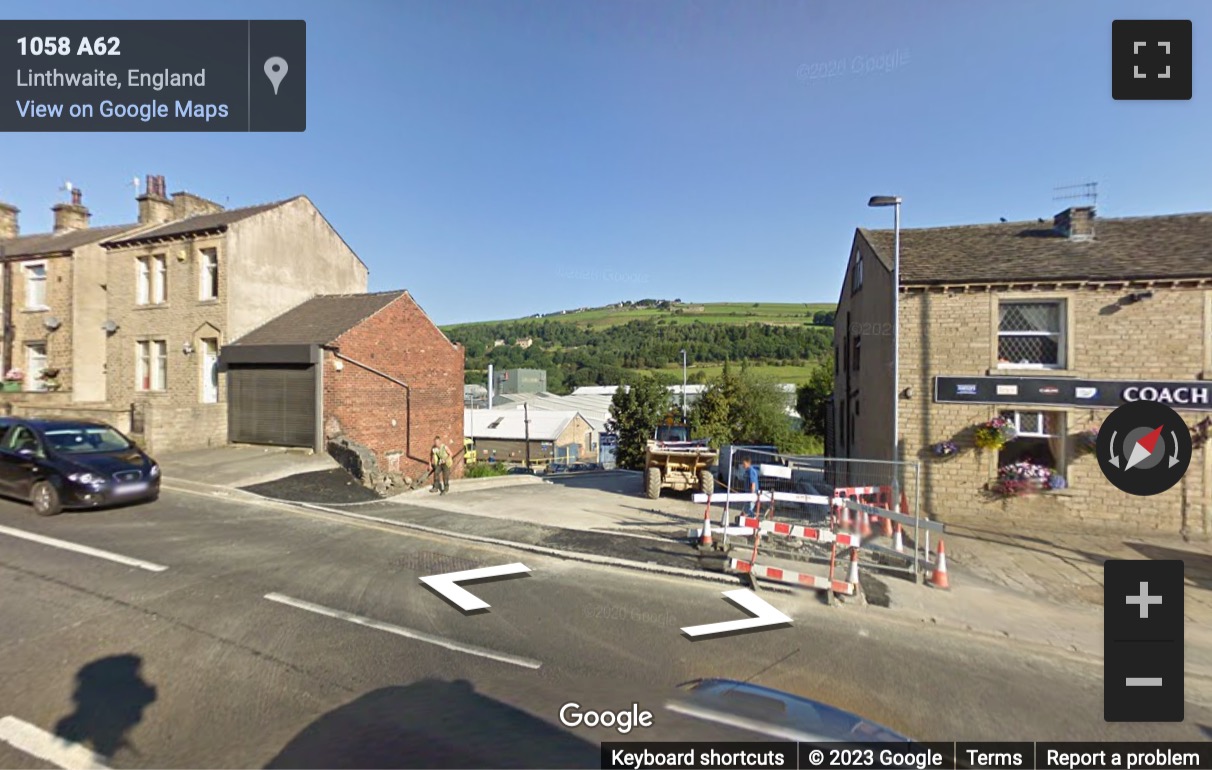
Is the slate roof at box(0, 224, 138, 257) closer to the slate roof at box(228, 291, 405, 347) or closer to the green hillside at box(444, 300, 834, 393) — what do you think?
the slate roof at box(228, 291, 405, 347)

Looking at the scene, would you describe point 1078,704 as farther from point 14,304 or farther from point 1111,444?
point 14,304

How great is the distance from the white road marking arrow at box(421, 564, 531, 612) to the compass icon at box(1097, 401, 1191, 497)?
10818 millimetres

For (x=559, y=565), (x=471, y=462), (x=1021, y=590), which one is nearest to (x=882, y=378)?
(x=1021, y=590)

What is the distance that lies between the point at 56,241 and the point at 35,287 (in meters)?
2.21

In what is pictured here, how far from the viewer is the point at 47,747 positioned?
136 inches

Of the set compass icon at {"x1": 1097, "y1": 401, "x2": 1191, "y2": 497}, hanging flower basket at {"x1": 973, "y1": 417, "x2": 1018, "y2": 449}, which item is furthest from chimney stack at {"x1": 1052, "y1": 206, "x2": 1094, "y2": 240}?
hanging flower basket at {"x1": 973, "y1": 417, "x2": 1018, "y2": 449}

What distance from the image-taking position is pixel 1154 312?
10.5 m

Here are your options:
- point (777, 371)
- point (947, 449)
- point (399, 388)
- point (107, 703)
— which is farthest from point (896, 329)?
point (777, 371)

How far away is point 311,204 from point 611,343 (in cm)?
9591

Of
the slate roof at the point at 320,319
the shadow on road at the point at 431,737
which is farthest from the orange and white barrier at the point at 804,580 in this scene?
A: the slate roof at the point at 320,319

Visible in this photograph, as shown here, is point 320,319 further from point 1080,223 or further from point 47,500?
point 1080,223

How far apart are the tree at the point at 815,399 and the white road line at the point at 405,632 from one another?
133 feet

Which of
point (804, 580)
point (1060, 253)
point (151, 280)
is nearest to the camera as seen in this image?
point (804, 580)

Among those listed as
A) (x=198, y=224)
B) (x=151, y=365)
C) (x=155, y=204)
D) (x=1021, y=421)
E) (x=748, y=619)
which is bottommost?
(x=748, y=619)
